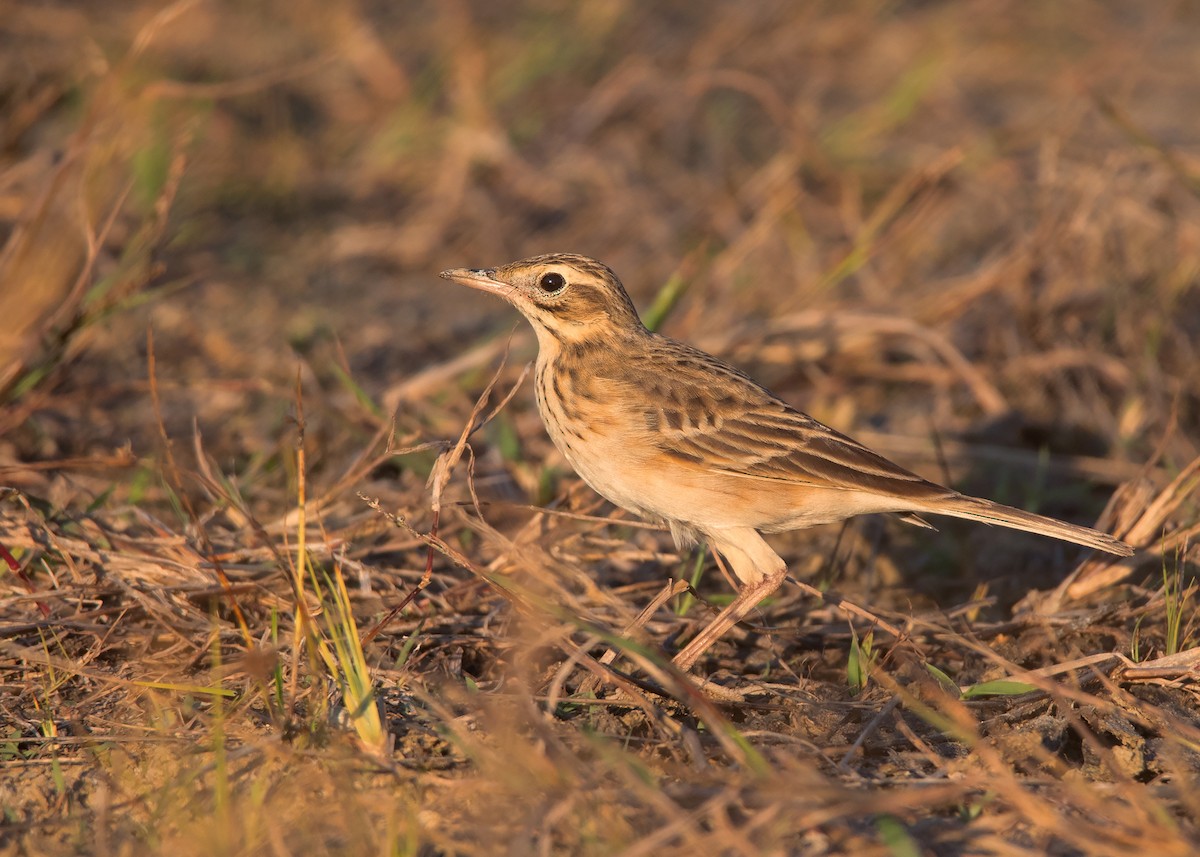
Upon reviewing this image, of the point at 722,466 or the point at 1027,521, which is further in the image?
the point at 722,466

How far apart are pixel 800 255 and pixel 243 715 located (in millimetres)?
5728

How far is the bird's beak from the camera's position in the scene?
5.12 m

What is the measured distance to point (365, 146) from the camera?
32.5 feet

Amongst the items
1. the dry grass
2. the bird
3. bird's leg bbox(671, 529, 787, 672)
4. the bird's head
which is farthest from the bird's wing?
the dry grass

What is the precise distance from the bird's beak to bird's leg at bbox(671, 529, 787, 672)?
4.22 feet

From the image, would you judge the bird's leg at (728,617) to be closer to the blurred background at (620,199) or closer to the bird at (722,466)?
the bird at (722,466)

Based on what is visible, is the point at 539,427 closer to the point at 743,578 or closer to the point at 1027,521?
the point at 743,578

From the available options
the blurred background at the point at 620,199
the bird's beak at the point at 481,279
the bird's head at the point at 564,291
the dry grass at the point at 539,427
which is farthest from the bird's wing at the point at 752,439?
the blurred background at the point at 620,199

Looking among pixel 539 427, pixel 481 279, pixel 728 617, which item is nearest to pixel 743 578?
pixel 728 617

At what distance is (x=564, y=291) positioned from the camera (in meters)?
5.18

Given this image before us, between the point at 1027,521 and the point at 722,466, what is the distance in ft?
3.46

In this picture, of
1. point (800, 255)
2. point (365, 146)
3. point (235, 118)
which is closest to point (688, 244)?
point (800, 255)

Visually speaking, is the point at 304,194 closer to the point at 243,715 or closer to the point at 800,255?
the point at 800,255

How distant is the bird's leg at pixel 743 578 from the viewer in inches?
185
